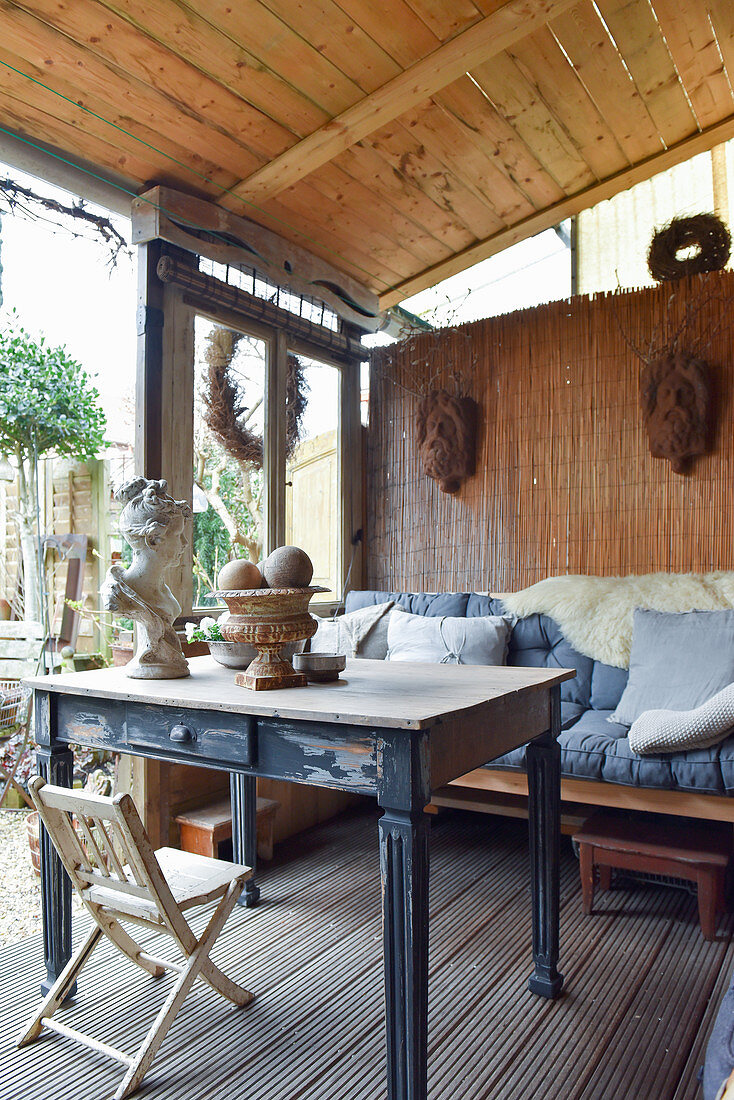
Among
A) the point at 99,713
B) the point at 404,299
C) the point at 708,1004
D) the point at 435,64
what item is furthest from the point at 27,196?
the point at 708,1004

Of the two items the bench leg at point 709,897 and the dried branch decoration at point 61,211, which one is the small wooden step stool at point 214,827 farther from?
the dried branch decoration at point 61,211

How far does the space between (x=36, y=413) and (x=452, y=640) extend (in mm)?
2212

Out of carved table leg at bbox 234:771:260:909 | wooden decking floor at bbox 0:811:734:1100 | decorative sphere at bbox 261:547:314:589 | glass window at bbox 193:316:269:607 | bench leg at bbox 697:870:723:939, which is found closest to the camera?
wooden decking floor at bbox 0:811:734:1100

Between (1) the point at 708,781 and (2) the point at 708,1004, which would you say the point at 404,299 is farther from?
(2) the point at 708,1004

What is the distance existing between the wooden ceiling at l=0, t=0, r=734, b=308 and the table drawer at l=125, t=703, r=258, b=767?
2.04 m

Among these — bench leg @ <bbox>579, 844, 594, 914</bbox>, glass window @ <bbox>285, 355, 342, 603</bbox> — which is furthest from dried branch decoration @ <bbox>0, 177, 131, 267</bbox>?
bench leg @ <bbox>579, 844, 594, 914</bbox>

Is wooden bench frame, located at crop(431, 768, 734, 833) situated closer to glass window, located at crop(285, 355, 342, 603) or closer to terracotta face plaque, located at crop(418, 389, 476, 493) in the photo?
glass window, located at crop(285, 355, 342, 603)

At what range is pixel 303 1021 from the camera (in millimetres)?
1965

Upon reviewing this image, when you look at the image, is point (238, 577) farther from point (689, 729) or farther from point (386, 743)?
point (689, 729)

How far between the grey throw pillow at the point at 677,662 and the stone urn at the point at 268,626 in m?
1.64

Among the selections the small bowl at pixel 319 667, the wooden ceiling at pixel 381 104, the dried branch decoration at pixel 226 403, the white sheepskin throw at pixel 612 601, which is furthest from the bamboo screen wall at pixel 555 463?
the small bowl at pixel 319 667

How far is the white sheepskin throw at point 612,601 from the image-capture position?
3.12 meters

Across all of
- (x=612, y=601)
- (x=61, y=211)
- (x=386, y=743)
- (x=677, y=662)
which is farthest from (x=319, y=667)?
(x=61, y=211)

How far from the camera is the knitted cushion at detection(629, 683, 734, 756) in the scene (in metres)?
2.40
